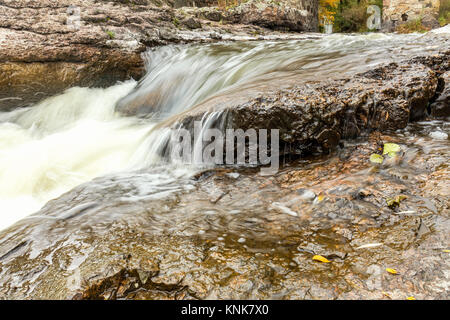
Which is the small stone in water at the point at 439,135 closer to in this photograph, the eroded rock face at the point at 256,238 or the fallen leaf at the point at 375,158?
the eroded rock face at the point at 256,238

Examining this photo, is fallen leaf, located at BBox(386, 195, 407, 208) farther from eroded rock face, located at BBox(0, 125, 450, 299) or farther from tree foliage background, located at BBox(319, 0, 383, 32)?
tree foliage background, located at BBox(319, 0, 383, 32)

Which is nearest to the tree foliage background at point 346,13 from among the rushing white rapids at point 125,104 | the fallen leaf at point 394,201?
the rushing white rapids at point 125,104

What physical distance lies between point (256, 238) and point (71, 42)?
682 cm

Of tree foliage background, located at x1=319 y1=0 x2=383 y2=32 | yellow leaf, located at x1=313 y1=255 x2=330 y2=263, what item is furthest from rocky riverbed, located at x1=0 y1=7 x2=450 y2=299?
tree foliage background, located at x1=319 y1=0 x2=383 y2=32

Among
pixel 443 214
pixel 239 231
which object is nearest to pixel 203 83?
pixel 239 231

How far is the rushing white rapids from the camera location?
3.78 metres

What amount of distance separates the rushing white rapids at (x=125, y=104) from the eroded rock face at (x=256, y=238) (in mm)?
1176

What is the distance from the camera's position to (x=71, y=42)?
21.0ft

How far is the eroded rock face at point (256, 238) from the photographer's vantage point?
144 centimetres

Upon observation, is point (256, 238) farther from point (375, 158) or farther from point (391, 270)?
point (375, 158)

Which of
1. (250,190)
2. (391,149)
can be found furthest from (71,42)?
(391,149)

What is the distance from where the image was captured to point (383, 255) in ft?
5.09

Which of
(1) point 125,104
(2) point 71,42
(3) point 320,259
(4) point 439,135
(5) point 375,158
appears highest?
(2) point 71,42
